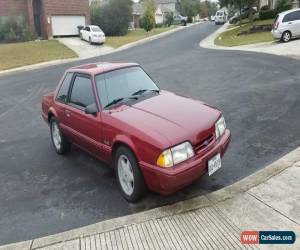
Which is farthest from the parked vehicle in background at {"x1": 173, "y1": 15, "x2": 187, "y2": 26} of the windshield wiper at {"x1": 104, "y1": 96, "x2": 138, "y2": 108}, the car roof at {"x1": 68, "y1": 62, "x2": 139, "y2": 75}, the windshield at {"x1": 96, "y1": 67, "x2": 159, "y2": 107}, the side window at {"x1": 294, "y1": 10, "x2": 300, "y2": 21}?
the windshield wiper at {"x1": 104, "y1": 96, "x2": 138, "y2": 108}

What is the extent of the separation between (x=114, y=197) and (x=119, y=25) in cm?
4496

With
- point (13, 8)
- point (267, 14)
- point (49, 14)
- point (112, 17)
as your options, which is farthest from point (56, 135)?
point (112, 17)

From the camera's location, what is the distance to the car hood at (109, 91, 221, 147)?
456 cm

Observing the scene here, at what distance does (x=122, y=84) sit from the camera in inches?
231

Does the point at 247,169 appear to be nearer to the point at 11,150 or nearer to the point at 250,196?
the point at 250,196

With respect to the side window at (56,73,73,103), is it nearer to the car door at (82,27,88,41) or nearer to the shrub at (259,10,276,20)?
the car door at (82,27,88,41)

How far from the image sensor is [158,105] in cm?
534

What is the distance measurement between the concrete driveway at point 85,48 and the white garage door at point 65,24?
13.6ft

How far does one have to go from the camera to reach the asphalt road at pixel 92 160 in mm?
4887

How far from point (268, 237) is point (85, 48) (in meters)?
30.7

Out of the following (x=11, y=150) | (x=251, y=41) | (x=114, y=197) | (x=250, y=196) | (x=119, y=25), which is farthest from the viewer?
(x=119, y=25)

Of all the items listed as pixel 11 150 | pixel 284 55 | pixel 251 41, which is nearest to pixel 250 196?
pixel 11 150

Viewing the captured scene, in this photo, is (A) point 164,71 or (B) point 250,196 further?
(A) point 164,71

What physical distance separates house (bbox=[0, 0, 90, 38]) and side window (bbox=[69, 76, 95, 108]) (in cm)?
3665
